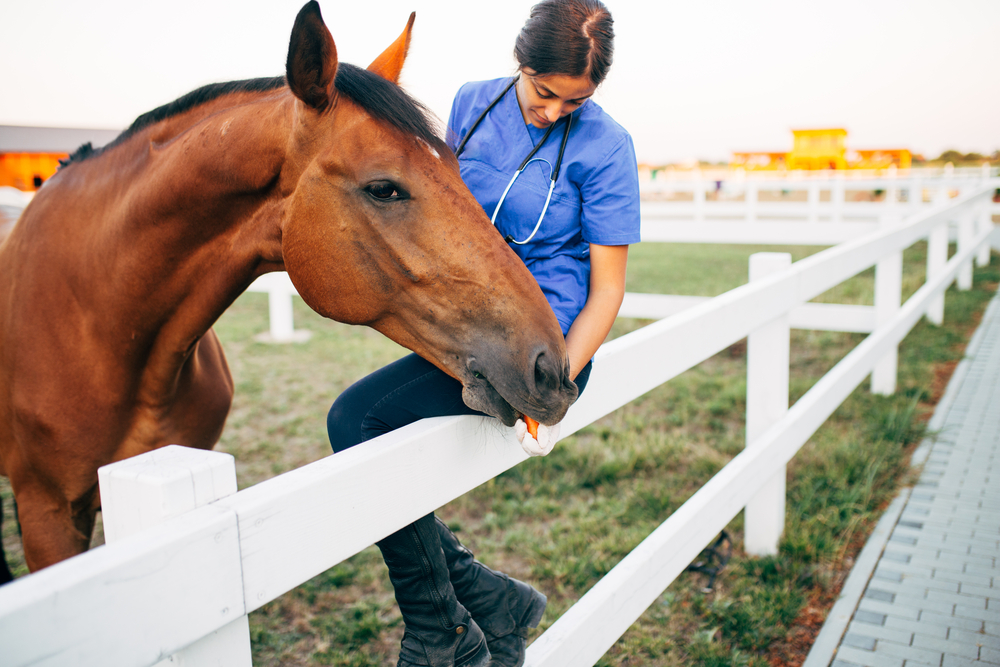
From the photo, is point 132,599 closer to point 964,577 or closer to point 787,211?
point 964,577

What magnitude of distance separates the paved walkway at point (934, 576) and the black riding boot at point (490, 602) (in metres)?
1.40

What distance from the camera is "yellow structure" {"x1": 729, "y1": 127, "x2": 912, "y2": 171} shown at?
4038 centimetres

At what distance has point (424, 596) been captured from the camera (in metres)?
1.42

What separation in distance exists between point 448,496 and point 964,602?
8.36ft

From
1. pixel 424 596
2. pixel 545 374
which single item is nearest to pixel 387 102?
pixel 545 374

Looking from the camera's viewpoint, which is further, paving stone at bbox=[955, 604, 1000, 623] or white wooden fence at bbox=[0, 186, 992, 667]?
paving stone at bbox=[955, 604, 1000, 623]

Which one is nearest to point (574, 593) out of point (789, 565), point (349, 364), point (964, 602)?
point (789, 565)

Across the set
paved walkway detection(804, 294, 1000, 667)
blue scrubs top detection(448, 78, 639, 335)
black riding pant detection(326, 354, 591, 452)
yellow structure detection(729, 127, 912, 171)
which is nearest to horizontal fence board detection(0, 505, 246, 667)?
black riding pant detection(326, 354, 591, 452)

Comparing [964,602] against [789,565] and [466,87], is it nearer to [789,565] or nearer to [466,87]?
[789,565]

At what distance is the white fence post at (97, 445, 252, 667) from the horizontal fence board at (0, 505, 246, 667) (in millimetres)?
30

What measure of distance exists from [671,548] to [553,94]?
142 centimetres

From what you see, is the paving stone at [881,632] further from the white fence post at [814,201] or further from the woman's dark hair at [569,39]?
the white fence post at [814,201]

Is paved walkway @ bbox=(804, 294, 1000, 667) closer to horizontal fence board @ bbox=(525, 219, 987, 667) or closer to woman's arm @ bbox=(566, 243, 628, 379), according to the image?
horizontal fence board @ bbox=(525, 219, 987, 667)

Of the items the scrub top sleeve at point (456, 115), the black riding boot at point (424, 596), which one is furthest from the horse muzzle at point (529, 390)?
the scrub top sleeve at point (456, 115)
